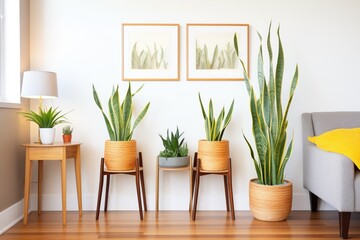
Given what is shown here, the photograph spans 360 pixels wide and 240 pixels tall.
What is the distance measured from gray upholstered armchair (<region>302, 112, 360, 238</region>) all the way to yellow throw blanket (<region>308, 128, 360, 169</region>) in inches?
1.8

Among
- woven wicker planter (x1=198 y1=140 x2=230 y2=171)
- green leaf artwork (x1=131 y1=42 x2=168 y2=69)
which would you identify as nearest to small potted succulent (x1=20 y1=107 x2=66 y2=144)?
green leaf artwork (x1=131 y1=42 x2=168 y2=69)

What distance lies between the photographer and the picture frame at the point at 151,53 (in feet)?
9.06

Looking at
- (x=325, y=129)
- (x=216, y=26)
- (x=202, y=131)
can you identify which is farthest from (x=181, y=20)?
(x=325, y=129)

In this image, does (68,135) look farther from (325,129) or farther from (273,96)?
(325,129)

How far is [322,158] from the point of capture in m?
2.23

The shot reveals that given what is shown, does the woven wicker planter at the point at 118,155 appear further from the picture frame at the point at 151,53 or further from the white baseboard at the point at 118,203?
the picture frame at the point at 151,53

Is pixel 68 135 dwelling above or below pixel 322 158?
above

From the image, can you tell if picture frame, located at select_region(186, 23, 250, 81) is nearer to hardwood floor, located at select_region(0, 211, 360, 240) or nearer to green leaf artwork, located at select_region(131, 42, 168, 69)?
green leaf artwork, located at select_region(131, 42, 168, 69)

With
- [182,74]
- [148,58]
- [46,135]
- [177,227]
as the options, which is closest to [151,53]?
[148,58]

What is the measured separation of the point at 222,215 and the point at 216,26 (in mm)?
1734

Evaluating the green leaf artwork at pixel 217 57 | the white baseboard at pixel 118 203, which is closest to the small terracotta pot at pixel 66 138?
the white baseboard at pixel 118 203

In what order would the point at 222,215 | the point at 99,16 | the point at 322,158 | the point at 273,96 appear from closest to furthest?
the point at 322,158, the point at 273,96, the point at 222,215, the point at 99,16

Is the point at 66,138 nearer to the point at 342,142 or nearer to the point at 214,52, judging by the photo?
the point at 214,52

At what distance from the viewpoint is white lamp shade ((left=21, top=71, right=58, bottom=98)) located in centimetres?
233
